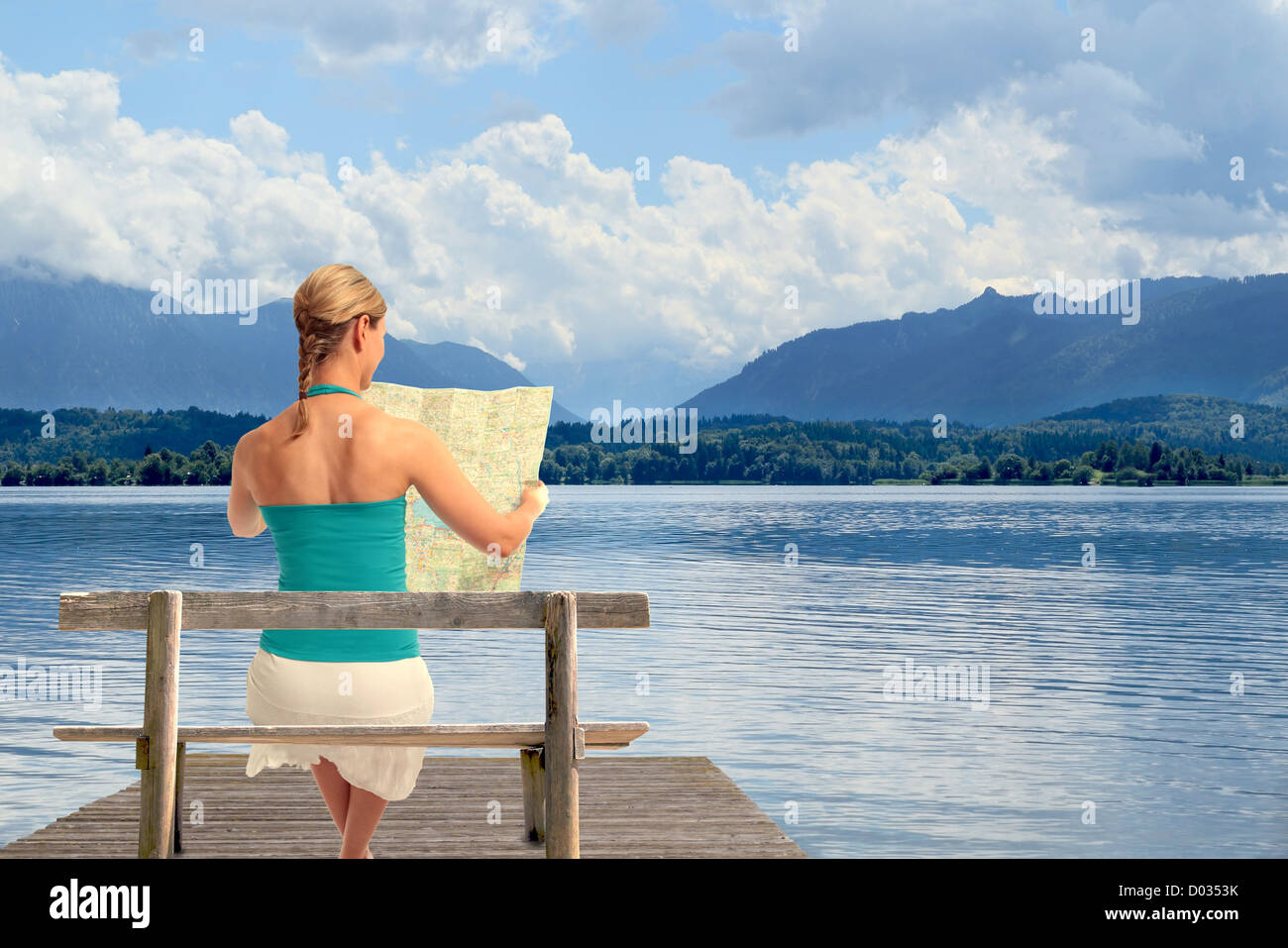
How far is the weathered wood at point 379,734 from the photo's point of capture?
4734 mm

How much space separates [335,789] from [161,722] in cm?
84

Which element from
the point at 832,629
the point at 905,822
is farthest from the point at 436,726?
the point at 832,629

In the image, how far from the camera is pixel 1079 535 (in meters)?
78.2

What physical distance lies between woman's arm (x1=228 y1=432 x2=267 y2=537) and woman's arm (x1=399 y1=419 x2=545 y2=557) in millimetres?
572

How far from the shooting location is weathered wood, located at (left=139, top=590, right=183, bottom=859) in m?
5.32

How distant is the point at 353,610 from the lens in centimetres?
477

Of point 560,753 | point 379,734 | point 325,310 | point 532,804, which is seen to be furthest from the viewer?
point 532,804

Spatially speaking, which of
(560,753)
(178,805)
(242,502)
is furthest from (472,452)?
(178,805)

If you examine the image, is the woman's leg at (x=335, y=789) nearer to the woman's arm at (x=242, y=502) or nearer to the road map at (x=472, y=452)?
the road map at (x=472, y=452)

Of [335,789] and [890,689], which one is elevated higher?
[335,789]

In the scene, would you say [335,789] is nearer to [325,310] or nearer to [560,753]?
[560,753]

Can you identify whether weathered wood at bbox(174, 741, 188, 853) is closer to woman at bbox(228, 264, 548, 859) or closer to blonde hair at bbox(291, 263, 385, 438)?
woman at bbox(228, 264, 548, 859)
